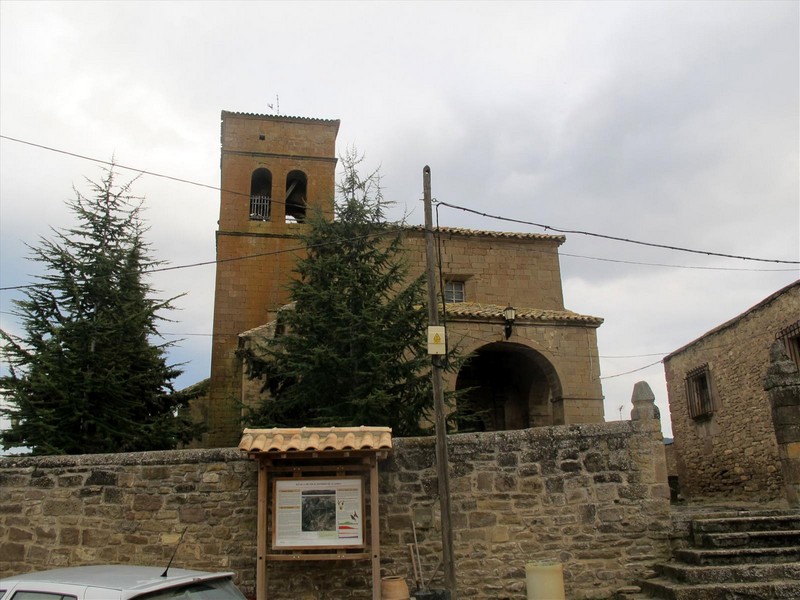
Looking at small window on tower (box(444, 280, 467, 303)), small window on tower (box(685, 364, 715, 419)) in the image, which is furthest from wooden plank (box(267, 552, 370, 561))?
small window on tower (box(685, 364, 715, 419))

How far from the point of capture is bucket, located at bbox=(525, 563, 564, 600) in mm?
6996

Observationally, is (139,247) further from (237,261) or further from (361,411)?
(361,411)

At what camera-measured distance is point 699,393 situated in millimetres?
17141

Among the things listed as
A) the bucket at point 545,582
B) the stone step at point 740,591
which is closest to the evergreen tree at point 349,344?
the bucket at point 545,582

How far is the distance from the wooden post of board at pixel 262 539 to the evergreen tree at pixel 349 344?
3.39 m

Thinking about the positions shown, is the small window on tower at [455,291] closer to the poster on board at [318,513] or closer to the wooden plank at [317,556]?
the poster on board at [318,513]

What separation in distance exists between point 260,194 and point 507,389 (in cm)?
960

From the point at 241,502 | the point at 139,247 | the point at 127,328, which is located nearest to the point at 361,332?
the point at 241,502

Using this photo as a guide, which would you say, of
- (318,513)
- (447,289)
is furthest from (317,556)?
(447,289)

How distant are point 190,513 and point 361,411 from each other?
11.5 ft

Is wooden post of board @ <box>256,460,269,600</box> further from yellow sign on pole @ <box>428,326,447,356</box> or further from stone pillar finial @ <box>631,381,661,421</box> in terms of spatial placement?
stone pillar finial @ <box>631,381,661,421</box>

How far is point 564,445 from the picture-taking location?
311 inches

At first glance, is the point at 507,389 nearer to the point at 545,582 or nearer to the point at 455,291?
the point at 455,291

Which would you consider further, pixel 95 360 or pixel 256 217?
pixel 256 217
